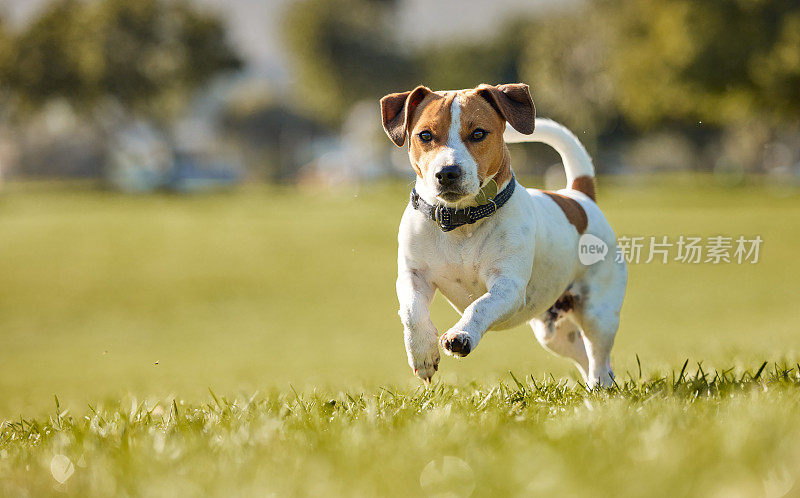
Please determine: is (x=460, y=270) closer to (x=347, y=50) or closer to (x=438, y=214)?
(x=438, y=214)

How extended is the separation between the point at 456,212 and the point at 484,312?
0.55m

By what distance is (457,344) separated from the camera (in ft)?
12.1

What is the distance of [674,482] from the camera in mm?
2611

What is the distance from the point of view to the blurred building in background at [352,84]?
98.7 feet

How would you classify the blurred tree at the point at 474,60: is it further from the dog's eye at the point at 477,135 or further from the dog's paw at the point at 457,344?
the dog's paw at the point at 457,344

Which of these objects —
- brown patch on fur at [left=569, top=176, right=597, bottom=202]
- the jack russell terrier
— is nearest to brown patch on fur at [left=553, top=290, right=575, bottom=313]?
the jack russell terrier

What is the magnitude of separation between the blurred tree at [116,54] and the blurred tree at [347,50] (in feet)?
60.3

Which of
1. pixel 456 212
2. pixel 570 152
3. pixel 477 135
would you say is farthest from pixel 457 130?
pixel 570 152

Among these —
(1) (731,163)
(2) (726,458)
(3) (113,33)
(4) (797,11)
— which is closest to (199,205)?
(3) (113,33)

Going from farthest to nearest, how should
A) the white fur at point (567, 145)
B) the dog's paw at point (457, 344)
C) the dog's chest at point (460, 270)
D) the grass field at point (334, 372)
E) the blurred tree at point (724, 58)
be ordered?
the blurred tree at point (724, 58) → the white fur at point (567, 145) → the dog's chest at point (460, 270) → the dog's paw at point (457, 344) → the grass field at point (334, 372)

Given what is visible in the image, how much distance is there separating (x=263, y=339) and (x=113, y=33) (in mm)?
36086

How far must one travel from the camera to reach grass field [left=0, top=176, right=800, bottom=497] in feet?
9.67

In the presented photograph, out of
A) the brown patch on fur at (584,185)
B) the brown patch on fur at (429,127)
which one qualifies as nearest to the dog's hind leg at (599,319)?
the brown patch on fur at (584,185)

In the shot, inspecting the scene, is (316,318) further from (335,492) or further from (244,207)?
(244,207)
